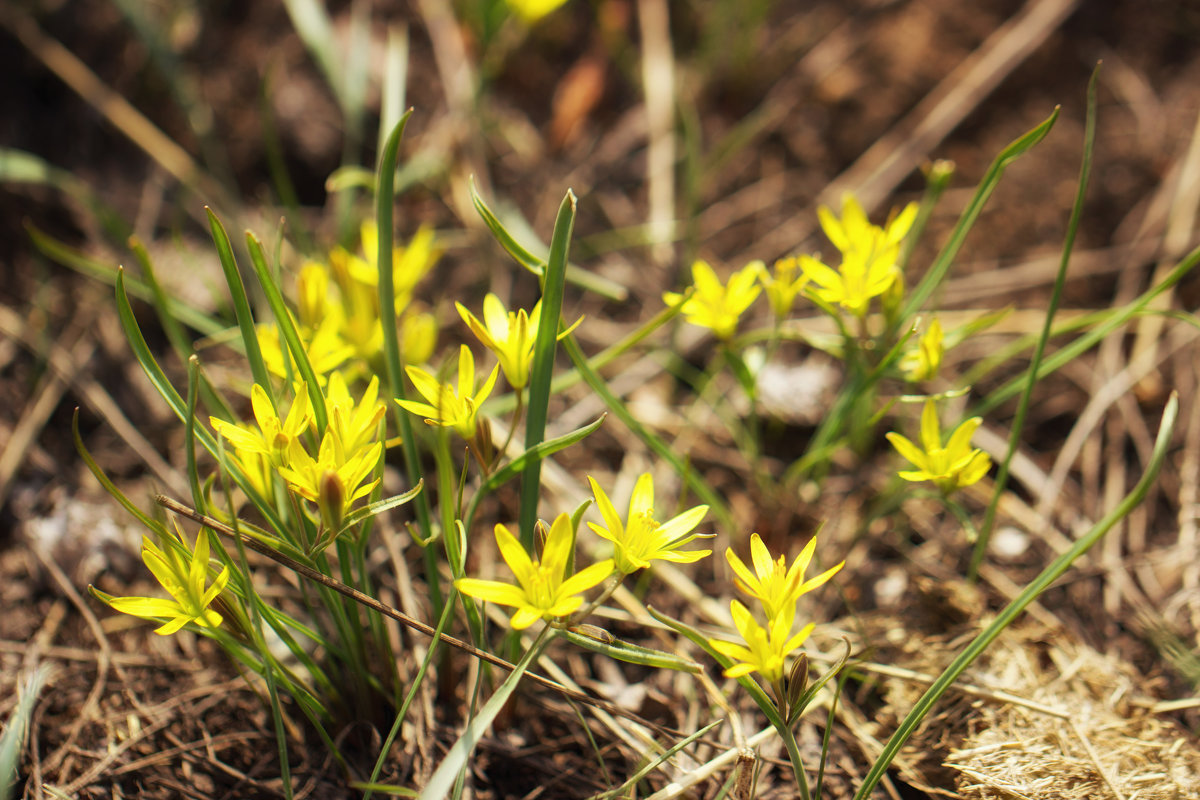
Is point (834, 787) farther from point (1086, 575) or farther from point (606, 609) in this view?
point (1086, 575)

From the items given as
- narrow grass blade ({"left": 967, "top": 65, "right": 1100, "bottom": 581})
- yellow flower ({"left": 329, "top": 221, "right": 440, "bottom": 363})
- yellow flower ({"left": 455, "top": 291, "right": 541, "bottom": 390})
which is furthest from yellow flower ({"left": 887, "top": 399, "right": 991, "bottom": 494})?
yellow flower ({"left": 329, "top": 221, "right": 440, "bottom": 363})

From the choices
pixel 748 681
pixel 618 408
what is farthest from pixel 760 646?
pixel 618 408

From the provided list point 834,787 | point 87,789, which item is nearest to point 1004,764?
point 834,787

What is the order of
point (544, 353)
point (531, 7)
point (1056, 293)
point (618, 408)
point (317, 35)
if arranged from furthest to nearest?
point (317, 35) → point (531, 7) → point (618, 408) → point (1056, 293) → point (544, 353)

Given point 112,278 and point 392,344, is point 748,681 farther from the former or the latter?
point 112,278

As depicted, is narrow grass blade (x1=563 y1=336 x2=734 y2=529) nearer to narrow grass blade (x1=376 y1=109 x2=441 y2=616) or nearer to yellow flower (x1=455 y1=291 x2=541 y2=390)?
yellow flower (x1=455 y1=291 x2=541 y2=390)
